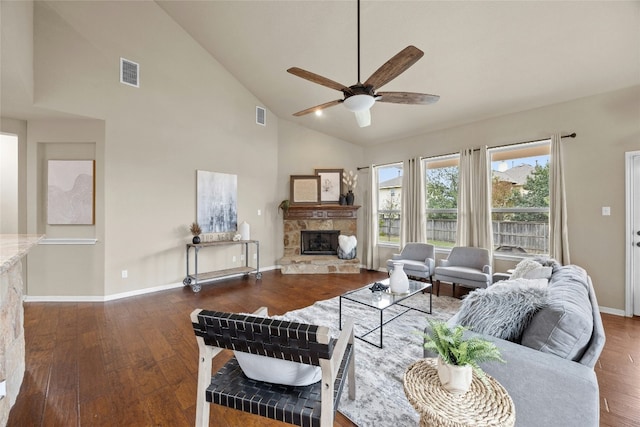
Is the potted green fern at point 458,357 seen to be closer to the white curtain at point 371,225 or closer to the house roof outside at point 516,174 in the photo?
the house roof outside at point 516,174

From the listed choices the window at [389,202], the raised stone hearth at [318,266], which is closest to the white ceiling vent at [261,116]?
the window at [389,202]

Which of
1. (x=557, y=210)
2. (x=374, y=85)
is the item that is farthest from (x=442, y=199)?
(x=374, y=85)

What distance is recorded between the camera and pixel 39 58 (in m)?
3.46

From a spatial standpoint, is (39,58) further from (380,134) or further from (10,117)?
(380,134)

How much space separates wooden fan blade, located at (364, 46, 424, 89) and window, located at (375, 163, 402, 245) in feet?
12.2

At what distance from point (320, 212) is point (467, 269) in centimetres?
313

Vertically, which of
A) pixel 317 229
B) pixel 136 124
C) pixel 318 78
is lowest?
pixel 317 229

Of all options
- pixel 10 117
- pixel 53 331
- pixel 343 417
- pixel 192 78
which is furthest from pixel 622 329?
pixel 10 117

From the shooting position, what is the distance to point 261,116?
590cm

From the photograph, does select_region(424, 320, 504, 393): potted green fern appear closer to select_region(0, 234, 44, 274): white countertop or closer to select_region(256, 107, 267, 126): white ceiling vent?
select_region(0, 234, 44, 274): white countertop

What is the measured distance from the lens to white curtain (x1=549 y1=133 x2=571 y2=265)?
3.83 metres

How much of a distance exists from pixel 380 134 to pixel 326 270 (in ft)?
10.1

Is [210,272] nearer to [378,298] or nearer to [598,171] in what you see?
[378,298]

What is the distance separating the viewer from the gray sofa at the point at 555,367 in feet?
4.15
